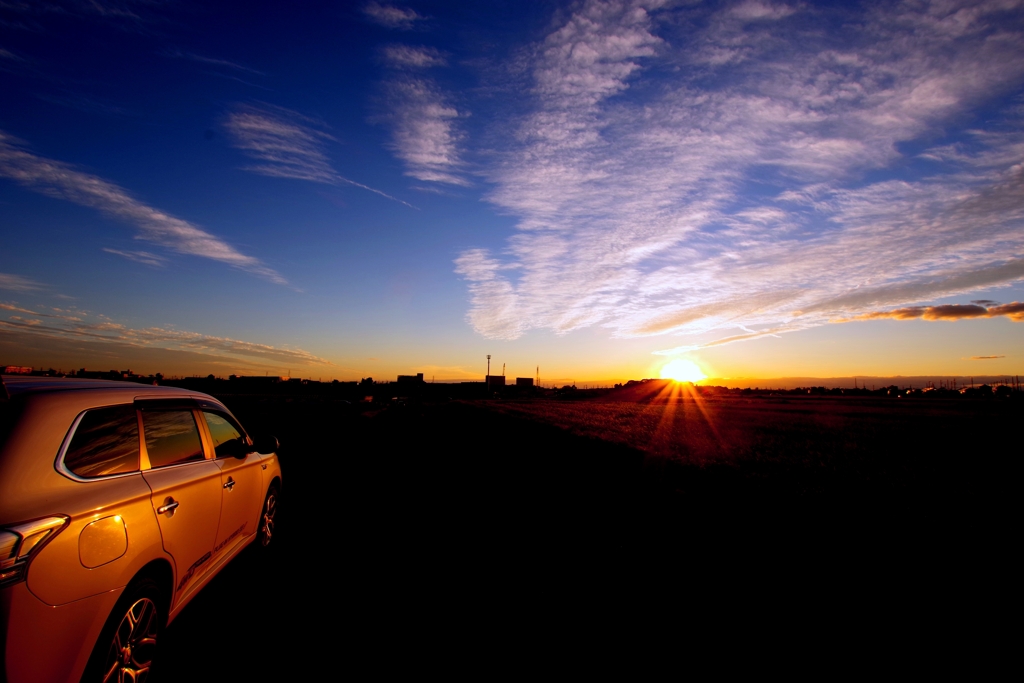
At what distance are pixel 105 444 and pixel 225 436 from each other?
84.3 inches

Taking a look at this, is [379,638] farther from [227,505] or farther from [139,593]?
[227,505]

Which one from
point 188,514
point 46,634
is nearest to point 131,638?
point 46,634

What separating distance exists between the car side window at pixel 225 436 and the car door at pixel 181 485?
1.29 feet

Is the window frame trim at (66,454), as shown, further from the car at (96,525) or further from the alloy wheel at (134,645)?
the alloy wheel at (134,645)

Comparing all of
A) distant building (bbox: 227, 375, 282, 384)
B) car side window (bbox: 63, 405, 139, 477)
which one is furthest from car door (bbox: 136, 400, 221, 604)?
distant building (bbox: 227, 375, 282, 384)

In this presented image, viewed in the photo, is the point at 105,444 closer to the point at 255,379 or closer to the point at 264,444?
the point at 264,444

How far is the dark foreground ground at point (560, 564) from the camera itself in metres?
3.73

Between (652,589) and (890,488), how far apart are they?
7813 millimetres

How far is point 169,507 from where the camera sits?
11.1ft

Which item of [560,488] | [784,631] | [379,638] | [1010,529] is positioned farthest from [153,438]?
[1010,529]

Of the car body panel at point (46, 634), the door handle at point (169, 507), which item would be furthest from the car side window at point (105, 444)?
the car body panel at point (46, 634)

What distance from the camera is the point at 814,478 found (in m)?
11.1

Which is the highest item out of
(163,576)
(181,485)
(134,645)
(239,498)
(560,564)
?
(181,485)

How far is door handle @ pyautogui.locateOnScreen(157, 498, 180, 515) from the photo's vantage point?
3.29 metres
